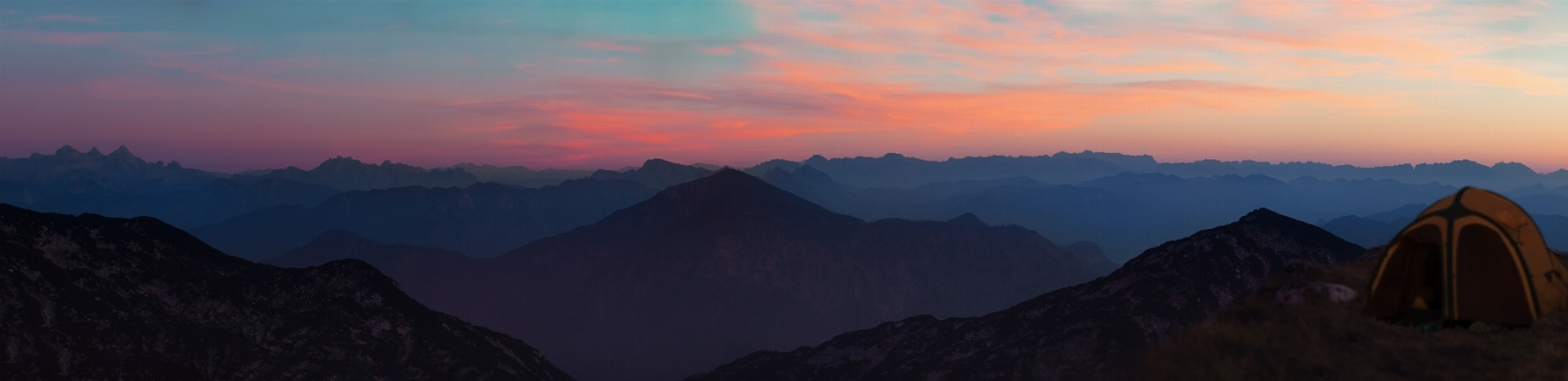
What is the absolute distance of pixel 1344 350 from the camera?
24250 millimetres

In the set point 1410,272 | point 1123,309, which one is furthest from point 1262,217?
point 1410,272

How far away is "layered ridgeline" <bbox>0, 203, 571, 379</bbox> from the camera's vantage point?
2395 inches

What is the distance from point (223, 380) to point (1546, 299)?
8200 centimetres

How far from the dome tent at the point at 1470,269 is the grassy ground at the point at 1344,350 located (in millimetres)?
732

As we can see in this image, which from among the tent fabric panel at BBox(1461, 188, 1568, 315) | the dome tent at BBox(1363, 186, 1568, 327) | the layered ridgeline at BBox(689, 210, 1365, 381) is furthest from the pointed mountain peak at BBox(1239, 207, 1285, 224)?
the tent fabric panel at BBox(1461, 188, 1568, 315)

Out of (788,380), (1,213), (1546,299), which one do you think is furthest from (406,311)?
(1546,299)

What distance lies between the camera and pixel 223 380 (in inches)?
2621

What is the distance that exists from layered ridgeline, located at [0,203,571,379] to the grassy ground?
227ft

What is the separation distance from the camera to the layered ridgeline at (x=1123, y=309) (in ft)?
224

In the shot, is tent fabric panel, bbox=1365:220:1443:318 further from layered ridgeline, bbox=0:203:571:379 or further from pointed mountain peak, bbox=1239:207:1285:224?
layered ridgeline, bbox=0:203:571:379

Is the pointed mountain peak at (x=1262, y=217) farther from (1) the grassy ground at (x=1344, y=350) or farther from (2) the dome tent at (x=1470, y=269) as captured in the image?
(1) the grassy ground at (x=1344, y=350)

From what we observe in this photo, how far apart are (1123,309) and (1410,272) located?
47599 millimetres

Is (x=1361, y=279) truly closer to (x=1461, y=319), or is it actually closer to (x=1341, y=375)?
(x=1461, y=319)

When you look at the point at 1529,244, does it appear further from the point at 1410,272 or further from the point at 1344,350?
the point at 1344,350
